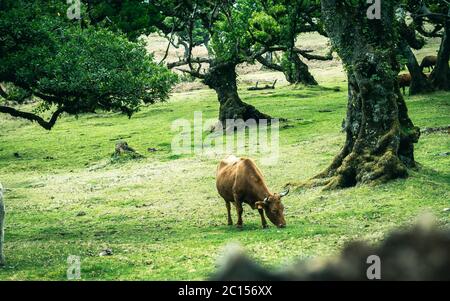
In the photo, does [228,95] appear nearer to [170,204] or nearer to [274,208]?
[170,204]

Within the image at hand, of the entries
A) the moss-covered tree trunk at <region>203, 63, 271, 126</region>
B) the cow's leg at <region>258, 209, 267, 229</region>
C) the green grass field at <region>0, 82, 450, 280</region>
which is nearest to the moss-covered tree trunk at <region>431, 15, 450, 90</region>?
the green grass field at <region>0, 82, 450, 280</region>

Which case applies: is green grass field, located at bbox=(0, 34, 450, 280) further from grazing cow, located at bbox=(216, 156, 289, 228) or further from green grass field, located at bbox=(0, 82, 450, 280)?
grazing cow, located at bbox=(216, 156, 289, 228)

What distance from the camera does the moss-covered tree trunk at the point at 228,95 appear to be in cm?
4316

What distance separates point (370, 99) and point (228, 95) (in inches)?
891

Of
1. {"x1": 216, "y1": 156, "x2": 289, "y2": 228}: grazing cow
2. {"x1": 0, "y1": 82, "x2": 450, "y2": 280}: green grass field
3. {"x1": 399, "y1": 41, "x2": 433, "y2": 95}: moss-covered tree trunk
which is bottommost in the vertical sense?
{"x1": 0, "y1": 82, "x2": 450, "y2": 280}: green grass field

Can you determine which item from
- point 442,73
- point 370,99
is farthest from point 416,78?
point 370,99

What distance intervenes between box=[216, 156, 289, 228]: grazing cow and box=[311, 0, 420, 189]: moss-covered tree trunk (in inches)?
180

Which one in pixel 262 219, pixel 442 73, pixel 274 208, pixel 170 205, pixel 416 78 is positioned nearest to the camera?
pixel 274 208

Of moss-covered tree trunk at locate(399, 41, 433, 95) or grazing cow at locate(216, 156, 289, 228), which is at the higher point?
moss-covered tree trunk at locate(399, 41, 433, 95)

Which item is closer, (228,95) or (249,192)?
(249,192)

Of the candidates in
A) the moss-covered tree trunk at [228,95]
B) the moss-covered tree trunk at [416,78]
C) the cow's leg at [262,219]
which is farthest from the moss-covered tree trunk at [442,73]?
the cow's leg at [262,219]

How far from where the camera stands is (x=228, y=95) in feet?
145

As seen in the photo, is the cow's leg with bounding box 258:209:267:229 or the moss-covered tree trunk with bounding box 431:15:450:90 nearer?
the cow's leg with bounding box 258:209:267:229

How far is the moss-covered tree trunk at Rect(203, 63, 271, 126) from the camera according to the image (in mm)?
43156
